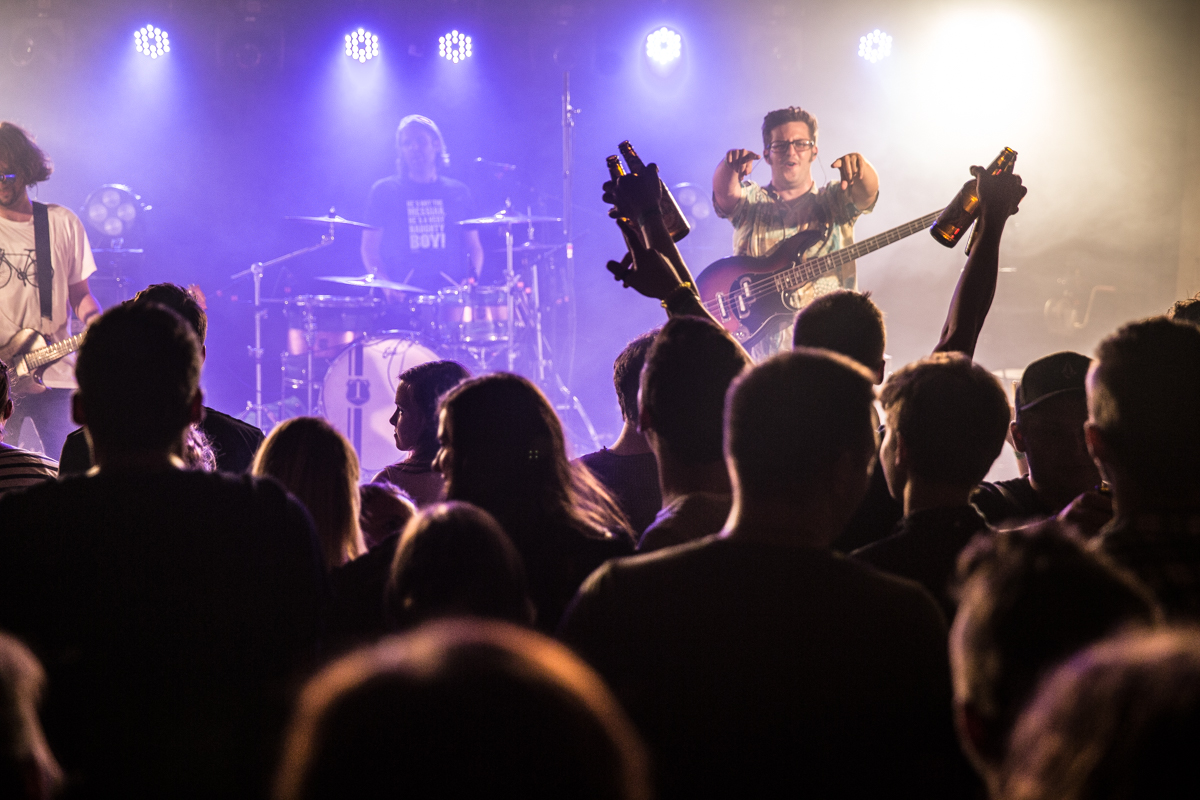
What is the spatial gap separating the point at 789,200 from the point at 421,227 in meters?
5.79

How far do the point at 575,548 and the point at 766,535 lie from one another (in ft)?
2.56

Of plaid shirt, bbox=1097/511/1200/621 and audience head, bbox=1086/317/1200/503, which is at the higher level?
audience head, bbox=1086/317/1200/503

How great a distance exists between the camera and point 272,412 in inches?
418

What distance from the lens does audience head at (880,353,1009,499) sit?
205 cm

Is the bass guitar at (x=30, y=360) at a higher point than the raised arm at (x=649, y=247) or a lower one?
lower

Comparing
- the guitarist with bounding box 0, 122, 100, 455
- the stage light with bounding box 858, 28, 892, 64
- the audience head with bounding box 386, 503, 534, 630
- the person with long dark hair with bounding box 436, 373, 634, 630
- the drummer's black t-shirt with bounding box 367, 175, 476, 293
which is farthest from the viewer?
the drummer's black t-shirt with bounding box 367, 175, 476, 293

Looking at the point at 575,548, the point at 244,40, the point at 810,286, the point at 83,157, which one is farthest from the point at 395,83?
the point at 575,548

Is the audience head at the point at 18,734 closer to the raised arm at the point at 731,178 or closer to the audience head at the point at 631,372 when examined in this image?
the audience head at the point at 631,372

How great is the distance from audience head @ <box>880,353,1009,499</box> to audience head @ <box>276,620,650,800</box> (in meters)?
1.60

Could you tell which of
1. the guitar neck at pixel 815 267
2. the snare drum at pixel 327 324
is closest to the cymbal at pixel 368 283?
the snare drum at pixel 327 324

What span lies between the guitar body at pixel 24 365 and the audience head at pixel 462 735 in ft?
23.8

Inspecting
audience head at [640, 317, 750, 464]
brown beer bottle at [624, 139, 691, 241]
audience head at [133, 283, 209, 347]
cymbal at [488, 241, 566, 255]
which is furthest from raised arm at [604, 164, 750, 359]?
cymbal at [488, 241, 566, 255]

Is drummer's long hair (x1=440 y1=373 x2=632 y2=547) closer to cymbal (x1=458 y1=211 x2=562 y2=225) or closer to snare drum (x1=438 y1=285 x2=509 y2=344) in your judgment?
snare drum (x1=438 y1=285 x2=509 y2=344)

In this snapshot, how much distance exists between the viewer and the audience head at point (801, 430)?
1535 millimetres
